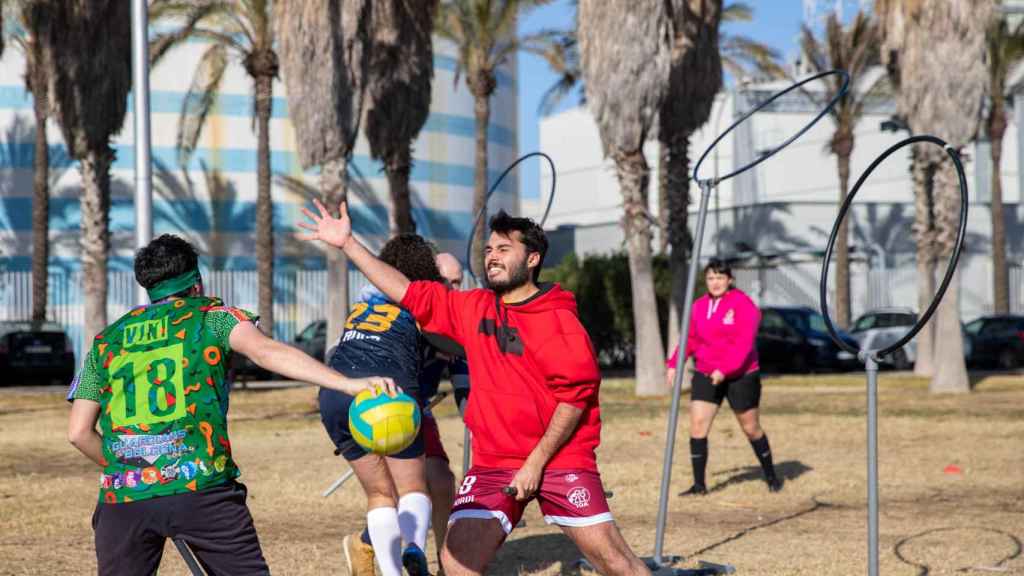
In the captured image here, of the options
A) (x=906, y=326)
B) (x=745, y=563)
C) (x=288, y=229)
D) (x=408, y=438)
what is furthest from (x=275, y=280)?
(x=408, y=438)

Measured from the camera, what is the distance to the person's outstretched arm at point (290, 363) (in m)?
4.42

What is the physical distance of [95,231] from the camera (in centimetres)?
2394

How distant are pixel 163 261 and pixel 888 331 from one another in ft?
97.6

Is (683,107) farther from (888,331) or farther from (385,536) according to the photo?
(385,536)

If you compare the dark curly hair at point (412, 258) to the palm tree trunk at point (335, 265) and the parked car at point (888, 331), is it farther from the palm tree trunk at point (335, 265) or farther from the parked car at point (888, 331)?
the parked car at point (888, 331)

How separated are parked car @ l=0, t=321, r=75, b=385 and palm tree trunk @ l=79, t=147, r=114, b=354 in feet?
15.5

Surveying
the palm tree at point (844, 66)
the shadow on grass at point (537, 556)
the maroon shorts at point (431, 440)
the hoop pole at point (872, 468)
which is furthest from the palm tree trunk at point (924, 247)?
the hoop pole at point (872, 468)

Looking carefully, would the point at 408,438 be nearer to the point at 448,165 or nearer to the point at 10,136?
the point at 10,136

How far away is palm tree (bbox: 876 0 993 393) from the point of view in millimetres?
23094

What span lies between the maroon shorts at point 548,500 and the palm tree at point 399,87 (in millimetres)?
18058

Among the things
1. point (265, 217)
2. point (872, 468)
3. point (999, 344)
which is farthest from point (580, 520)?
point (999, 344)

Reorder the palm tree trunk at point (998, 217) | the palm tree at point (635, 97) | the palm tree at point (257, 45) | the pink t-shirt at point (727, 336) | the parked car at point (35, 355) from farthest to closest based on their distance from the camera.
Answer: the palm tree trunk at point (998, 217) < the palm tree at point (257, 45) < the parked car at point (35, 355) < the palm tree at point (635, 97) < the pink t-shirt at point (727, 336)

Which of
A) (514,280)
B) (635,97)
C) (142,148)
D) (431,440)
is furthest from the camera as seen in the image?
(635,97)

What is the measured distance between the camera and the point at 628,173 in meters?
23.0
